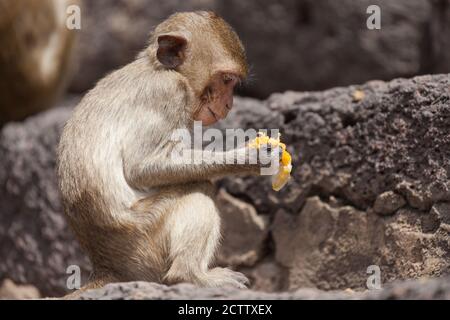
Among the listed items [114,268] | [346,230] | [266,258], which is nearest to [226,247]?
[266,258]

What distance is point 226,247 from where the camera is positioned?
722 centimetres

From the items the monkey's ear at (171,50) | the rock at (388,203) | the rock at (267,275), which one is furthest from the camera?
the rock at (267,275)

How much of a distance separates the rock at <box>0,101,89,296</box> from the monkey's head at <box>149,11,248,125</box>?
2890 millimetres

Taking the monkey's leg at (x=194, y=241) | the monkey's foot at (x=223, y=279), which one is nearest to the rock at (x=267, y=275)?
the monkey's foot at (x=223, y=279)

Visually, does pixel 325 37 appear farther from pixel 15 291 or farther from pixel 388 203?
pixel 388 203

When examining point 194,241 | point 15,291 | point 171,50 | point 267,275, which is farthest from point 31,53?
point 194,241

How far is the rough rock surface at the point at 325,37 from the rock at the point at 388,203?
4.66 m

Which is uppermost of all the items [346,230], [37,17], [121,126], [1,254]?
[37,17]

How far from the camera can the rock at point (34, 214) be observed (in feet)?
26.7

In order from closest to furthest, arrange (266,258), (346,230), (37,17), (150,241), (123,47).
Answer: (150,241)
(346,230)
(266,258)
(37,17)
(123,47)

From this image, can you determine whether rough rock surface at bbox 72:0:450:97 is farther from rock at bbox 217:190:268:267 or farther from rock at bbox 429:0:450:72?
rock at bbox 217:190:268:267

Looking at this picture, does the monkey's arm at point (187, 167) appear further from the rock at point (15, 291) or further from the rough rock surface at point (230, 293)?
the rock at point (15, 291)
